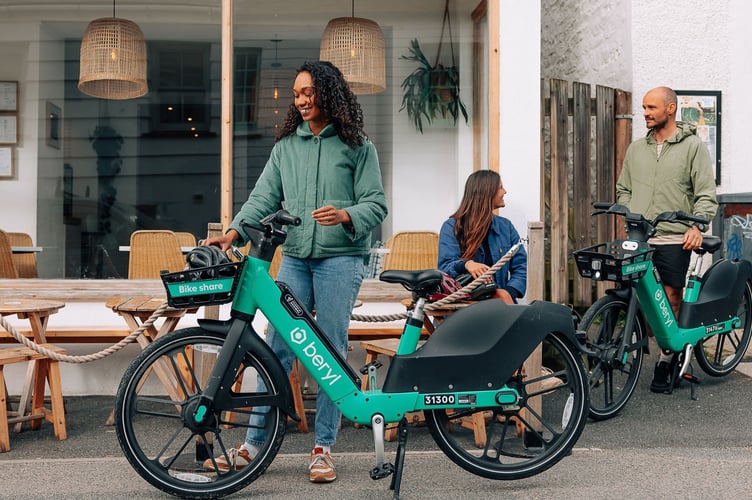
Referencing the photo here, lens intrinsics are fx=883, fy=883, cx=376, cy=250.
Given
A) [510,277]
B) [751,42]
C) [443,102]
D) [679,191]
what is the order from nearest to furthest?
[510,277] < [679,191] < [443,102] < [751,42]

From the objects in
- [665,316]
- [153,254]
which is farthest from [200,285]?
[153,254]

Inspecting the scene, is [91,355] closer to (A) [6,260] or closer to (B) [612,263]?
(B) [612,263]

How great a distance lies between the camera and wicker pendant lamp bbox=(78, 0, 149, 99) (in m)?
7.66

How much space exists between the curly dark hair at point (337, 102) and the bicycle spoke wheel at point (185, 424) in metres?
1.14

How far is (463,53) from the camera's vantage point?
24.0 ft

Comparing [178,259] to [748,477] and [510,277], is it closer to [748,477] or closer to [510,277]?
[510,277]

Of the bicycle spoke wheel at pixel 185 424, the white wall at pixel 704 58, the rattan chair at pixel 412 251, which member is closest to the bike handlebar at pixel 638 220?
the rattan chair at pixel 412 251

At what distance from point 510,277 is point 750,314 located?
2631 millimetres

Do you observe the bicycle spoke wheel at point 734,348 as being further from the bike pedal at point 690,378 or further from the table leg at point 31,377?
the table leg at point 31,377

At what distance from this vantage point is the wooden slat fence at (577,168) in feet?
24.4

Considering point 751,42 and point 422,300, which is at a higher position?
point 751,42

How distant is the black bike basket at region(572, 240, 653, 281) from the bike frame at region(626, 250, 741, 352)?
0.10 metres

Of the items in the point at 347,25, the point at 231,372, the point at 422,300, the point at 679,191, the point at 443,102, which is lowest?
the point at 231,372

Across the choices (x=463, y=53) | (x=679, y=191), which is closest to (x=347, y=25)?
(x=463, y=53)
